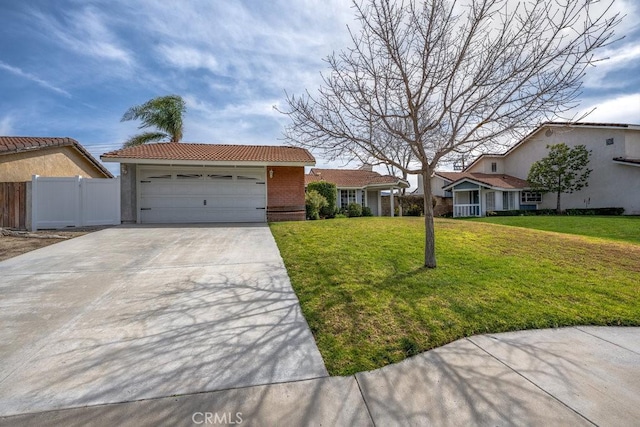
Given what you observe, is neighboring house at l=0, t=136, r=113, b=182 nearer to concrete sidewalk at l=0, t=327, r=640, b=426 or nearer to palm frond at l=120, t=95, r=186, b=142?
palm frond at l=120, t=95, r=186, b=142

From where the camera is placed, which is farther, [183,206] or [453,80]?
[183,206]

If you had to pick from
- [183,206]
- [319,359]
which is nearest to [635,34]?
[319,359]

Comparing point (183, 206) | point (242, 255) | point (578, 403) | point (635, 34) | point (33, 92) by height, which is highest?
point (33, 92)

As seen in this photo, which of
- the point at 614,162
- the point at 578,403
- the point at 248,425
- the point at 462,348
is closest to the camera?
the point at 248,425

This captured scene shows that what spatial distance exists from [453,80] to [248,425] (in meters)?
5.68

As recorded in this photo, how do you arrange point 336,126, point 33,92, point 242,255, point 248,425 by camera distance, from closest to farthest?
point 248,425 < point 336,126 < point 242,255 < point 33,92

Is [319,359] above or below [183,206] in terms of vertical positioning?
below

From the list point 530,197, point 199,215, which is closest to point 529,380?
point 199,215

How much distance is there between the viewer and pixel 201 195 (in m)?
13.2

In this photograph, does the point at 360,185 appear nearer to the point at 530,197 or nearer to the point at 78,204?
the point at 530,197

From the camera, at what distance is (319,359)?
9.36ft

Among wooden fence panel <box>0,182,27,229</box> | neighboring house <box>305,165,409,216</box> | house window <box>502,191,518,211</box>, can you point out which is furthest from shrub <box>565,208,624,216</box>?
wooden fence panel <box>0,182,27,229</box>

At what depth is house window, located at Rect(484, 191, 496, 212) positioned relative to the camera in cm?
2453

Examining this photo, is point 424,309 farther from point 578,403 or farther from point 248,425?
point 248,425
